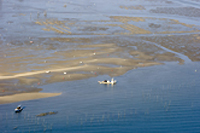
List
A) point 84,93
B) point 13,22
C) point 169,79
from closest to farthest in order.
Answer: point 84,93, point 169,79, point 13,22

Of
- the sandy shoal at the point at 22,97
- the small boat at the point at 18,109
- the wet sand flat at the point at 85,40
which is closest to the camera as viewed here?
the small boat at the point at 18,109

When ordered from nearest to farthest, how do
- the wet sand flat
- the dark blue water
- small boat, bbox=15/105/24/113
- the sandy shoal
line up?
the dark blue water < small boat, bbox=15/105/24/113 < the sandy shoal < the wet sand flat

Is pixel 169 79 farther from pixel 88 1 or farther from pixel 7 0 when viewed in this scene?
pixel 7 0

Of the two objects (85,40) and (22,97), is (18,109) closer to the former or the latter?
(22,97)

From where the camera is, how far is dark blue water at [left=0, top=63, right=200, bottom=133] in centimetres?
3234

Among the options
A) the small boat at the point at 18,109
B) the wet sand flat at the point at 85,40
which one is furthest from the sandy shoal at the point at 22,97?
the small boat at the point at 18,109

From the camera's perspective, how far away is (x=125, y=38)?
72312 millimetres

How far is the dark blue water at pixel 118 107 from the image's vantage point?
32.3m

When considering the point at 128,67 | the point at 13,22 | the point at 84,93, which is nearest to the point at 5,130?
the point at 84,93

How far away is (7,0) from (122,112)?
10925 centimetres

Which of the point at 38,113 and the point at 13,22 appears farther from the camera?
the point at 13,22

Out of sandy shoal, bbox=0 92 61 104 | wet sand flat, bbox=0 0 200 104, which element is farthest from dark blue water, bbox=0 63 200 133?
wet sand flat, bbox=0 0 200 104

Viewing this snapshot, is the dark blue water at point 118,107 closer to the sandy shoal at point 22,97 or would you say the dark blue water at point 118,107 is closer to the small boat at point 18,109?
the small boat at point 18,109

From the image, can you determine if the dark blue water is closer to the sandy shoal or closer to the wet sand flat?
the sandy shoal
